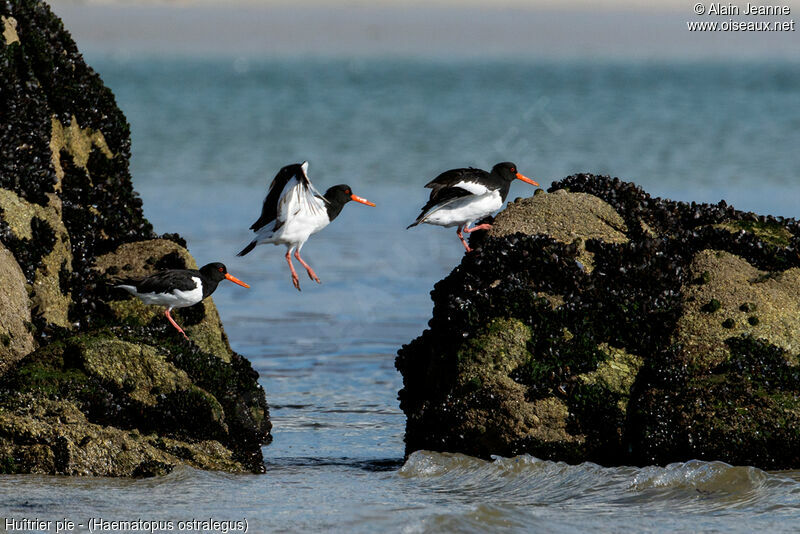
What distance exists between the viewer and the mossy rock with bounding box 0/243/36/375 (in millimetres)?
10641

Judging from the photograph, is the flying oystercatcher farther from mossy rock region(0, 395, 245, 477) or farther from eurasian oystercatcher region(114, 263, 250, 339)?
mossy rock region(0, 395, 245, 477)

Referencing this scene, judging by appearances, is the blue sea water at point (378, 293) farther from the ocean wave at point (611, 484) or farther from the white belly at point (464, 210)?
the white belly at point (464, 210)

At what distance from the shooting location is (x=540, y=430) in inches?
405

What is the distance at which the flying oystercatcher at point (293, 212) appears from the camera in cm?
1371

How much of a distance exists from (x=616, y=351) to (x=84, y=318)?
6078 mm

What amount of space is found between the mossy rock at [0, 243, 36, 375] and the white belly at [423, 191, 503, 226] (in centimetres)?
484

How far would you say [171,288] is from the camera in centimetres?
1199

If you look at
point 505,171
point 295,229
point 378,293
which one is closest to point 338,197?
point 295,229

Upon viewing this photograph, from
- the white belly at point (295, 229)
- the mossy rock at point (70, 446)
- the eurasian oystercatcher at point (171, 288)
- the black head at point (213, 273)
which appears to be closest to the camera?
the mossy rock at point (70, 446)

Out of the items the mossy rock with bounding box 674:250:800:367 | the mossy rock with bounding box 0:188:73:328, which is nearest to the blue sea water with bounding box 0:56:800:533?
the mossy rock with bounding box 674:250:800:367

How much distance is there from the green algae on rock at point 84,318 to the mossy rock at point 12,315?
18 mm

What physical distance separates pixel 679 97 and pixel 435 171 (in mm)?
51289

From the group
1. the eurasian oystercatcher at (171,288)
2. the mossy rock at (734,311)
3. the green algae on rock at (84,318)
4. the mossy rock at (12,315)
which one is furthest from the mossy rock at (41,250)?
the mossy rock at (734,311)

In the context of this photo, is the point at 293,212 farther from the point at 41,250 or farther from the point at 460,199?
the point at 41,250
